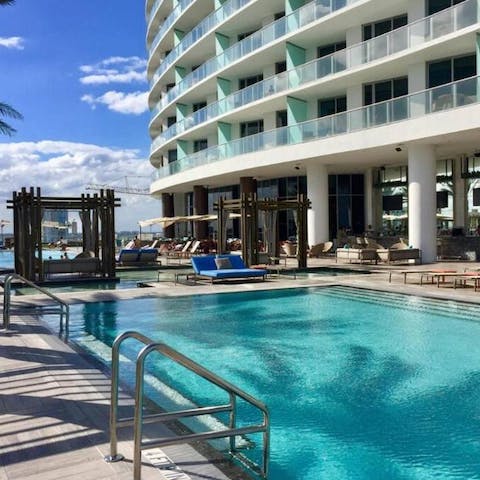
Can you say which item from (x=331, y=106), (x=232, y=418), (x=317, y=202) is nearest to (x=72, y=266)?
(x=317, y=202)

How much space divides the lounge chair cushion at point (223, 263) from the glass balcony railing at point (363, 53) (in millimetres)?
11706

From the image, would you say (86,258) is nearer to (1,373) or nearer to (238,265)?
(238,265)

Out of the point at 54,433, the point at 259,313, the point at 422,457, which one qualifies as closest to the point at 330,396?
the point at 422,457

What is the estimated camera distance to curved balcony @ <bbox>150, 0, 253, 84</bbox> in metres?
32.2

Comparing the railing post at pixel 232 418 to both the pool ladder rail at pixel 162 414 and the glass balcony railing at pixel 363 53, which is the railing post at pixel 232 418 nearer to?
the pool ladder rail at pixel 162 414

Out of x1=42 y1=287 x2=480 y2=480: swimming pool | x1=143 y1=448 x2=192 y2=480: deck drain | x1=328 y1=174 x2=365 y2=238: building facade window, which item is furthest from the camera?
x1=328 y1=174 x2=365 y2=238: building facade window

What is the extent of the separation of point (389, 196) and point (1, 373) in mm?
27693

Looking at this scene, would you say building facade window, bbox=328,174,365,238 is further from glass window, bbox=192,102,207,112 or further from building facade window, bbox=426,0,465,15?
glass window, bbox=192,102,207,112

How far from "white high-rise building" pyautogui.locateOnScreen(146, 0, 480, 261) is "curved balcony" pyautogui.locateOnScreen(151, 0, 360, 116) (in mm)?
80

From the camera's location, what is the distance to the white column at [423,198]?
2269cm

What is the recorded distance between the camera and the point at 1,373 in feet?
21.3

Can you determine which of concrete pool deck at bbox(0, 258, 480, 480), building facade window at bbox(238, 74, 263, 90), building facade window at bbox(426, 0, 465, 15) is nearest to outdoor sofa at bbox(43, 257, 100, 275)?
concrete pool deck at bbox(0, 258, 480, 480)

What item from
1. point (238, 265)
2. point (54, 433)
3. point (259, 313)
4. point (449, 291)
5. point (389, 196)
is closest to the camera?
point (54, 433)

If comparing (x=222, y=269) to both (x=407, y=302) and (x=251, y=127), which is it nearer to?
(x=407, y=302)
